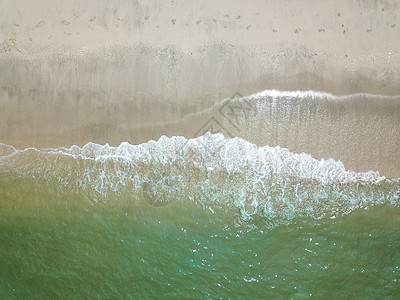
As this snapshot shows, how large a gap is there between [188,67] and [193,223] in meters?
1.53

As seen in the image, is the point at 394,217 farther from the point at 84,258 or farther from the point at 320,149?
the point at 84,258

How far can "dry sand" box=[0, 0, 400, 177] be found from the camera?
3.93 metres

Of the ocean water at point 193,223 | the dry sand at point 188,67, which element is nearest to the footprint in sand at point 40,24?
the dry sand at point 188,67

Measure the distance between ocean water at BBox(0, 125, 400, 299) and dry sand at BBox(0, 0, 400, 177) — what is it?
20 cm

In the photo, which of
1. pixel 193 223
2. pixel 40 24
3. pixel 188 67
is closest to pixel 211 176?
pixel 193 223

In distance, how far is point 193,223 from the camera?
3742mm

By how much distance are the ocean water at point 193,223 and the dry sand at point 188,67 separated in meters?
0.20

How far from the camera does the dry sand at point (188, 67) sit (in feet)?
12.9

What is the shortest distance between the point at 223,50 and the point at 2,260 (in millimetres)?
2847

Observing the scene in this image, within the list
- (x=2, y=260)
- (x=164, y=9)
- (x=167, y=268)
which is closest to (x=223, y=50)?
(x=164, y=9)

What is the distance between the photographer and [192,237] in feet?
12.1

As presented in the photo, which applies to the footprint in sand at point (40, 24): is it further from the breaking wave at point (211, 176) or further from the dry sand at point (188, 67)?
the breaking wave at point (211, 176)

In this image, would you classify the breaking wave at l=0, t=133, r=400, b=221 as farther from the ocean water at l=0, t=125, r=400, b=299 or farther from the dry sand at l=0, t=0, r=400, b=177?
the dry sand at l=0, t=0, r=400, b=177

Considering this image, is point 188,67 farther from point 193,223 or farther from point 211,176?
point 193,223
